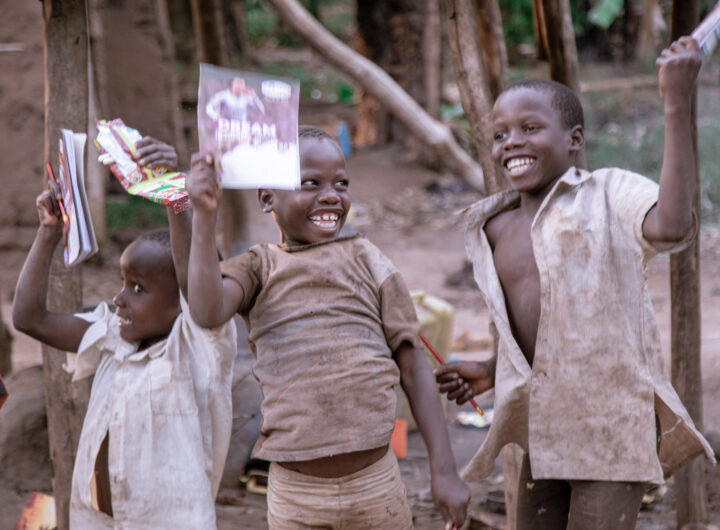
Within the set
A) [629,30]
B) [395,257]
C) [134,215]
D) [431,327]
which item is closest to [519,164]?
[431,327]

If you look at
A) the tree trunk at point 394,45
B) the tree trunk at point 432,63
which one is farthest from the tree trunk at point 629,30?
the tree trunk at point 432,63

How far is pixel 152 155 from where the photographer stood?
2.04 m

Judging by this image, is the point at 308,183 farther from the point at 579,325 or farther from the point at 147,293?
the point at 579,325

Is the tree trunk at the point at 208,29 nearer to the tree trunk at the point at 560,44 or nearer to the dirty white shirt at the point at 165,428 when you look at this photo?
the tree trunk at the point at 560,44

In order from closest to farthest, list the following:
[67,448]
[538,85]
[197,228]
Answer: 1. [197,228]
2. [538,85]
3. [67,448]

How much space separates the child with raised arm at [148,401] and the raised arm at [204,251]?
0.29 meters

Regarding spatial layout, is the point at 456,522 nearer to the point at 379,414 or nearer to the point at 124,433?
the point at 379,414

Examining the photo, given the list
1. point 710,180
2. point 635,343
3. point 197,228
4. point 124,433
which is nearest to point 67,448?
point 124,433

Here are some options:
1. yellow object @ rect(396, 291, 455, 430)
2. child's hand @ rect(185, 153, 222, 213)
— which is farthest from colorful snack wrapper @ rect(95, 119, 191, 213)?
yellow object @ rect(396, 291, 455, 430)

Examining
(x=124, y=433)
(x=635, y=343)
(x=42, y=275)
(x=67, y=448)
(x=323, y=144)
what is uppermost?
(x=323, y=144)

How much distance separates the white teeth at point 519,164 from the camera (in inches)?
81.1

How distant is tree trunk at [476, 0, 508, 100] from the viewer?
3.46 meters

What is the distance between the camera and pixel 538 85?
2.09m

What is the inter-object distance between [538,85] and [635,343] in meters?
0.64
